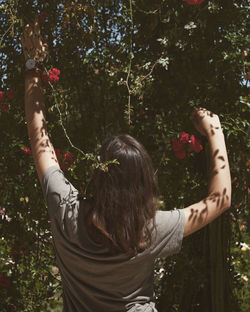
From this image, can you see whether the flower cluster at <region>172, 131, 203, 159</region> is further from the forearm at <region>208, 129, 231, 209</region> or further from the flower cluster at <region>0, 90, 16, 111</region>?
the flower cluster at <region>0, 90, 16, 111</region>

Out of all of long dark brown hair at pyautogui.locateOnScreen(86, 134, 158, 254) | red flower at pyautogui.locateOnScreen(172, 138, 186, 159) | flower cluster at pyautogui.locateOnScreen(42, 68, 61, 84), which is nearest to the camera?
long dark brown hair at pyautogui.locateOnScreen(86, 134, 158, 254)

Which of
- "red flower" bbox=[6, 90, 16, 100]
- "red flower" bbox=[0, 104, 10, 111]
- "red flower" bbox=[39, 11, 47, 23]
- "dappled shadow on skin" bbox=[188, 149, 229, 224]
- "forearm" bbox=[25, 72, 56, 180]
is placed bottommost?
"dappled shadow on skin" bbox=[188, 149, 229, 224]

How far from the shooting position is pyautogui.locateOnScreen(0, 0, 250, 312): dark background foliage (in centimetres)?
213

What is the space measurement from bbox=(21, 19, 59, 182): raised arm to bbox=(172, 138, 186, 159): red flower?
0.61 metres

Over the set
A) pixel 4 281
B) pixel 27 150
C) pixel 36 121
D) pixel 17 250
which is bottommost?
pixel 4 281

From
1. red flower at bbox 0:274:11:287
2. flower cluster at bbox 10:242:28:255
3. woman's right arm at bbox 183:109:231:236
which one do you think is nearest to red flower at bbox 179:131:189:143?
woman's right arm at bbox 183:109:231:236

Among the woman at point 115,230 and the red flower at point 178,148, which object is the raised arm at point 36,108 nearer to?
the woman at point 115,230

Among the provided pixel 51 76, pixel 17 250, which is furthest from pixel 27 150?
pixel 17 250

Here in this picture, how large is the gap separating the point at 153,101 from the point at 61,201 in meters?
0.95

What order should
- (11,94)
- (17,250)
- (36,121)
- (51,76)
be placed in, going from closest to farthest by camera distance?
(36,121) < (51,76) < (11,94) < (17,250)

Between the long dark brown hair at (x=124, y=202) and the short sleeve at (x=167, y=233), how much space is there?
0.03 m

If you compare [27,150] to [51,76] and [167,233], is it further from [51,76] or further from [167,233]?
[167,233]

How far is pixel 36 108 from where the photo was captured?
1.78 meters

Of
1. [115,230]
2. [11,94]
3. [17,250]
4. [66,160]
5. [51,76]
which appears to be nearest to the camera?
[115,230]
